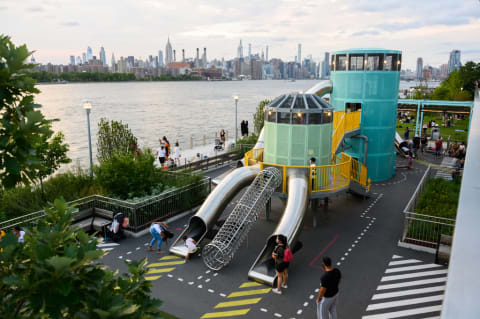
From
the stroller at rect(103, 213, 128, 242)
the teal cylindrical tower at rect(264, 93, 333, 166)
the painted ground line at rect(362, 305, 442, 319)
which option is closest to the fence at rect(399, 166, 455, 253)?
the painted ground line at rect(362, 305, 442, 319)

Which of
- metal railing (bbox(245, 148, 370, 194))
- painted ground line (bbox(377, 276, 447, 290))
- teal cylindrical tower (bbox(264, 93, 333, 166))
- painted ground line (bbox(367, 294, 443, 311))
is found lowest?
painted ground line (bbox(367, 294, 443, 311))

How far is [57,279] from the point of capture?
3.08 meters

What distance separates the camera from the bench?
12859 mm

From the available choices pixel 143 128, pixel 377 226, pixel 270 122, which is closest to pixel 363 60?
pixel 270 122

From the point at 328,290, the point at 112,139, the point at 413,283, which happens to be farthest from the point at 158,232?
the point at 112,139

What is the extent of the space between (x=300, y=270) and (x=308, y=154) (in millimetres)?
5424

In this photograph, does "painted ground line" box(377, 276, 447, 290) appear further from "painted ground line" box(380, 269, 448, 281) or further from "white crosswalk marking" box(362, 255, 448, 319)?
"painted ground line" box(380, 269, 448, 281)

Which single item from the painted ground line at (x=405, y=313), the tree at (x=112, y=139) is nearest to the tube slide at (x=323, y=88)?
the tree at (x=112, y=139)

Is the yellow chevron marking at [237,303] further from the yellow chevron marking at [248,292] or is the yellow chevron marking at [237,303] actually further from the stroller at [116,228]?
the stroller at [116,228]

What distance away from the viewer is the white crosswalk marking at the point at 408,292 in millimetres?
10352

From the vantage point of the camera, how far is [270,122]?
1670 cm

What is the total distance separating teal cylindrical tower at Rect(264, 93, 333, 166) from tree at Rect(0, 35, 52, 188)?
1316cm

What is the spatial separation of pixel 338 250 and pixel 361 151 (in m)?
10.6

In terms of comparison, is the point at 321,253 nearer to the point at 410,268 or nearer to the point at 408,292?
the point at 410,268
